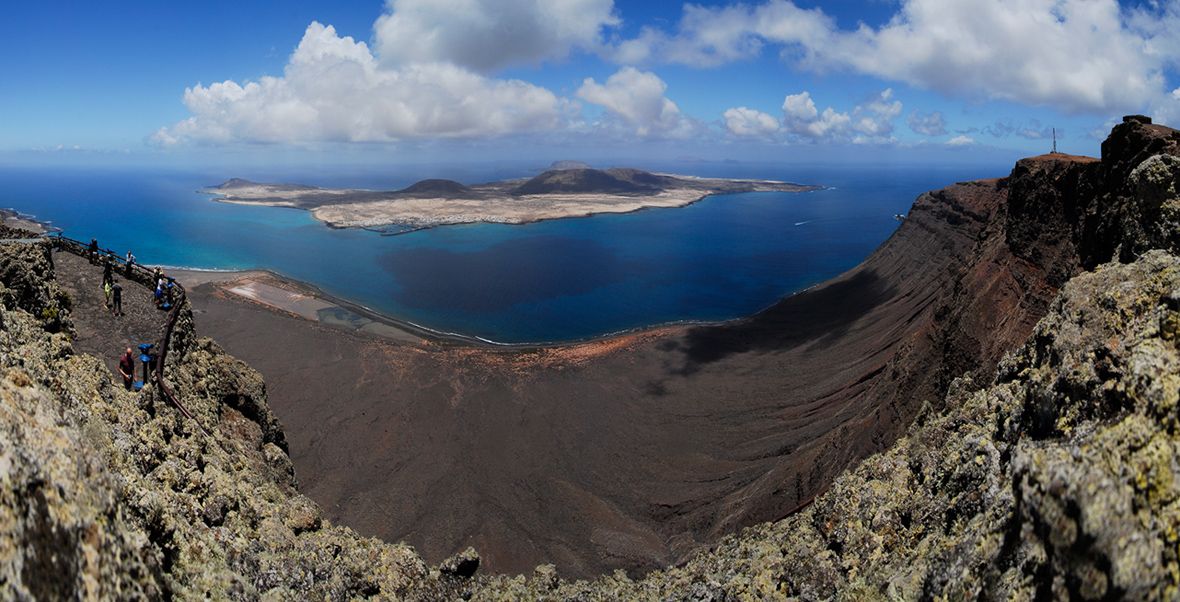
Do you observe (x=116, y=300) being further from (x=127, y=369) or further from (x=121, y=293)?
(x=127, y=369)

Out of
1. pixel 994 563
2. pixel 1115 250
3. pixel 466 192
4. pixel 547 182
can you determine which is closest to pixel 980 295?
pixel 1115 250

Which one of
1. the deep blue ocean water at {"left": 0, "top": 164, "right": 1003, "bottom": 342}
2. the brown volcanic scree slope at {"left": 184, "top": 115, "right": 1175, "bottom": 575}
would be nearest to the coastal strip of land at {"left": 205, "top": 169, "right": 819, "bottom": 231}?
the deep blue ocean water at {"left": 0, "top": 164, "right": 1003, "bottom": 342}

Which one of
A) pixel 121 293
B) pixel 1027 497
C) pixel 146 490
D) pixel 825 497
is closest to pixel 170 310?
pixel 121 293

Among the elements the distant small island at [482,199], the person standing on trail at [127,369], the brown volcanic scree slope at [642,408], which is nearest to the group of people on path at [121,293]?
the person standing on trail at [127,369]

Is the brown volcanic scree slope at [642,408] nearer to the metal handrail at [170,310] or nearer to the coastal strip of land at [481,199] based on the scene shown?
the metal handrail at [170,310]

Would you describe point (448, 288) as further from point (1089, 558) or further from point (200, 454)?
point (1089, 558)

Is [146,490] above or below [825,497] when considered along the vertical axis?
above
